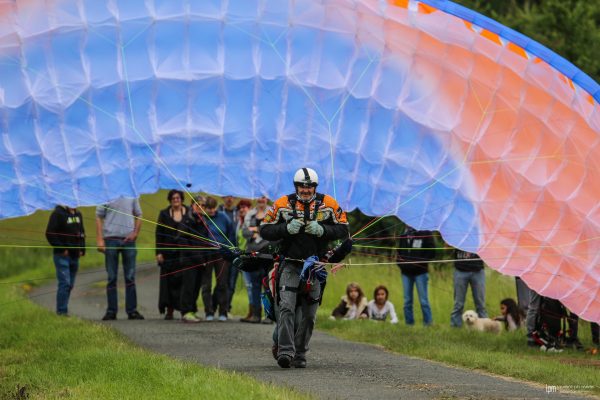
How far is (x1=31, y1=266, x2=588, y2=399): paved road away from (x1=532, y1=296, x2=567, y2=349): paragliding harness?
214 centimetres

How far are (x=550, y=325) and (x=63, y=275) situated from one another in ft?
23.2

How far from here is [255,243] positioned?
58.3ft

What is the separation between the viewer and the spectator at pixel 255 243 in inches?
690

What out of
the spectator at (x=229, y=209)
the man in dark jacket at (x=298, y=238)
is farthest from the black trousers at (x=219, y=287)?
the man in dark jacket at (x=298, y=238)

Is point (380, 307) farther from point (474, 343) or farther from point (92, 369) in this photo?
point (92, 369)

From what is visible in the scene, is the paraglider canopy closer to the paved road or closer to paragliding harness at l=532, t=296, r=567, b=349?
the paved road

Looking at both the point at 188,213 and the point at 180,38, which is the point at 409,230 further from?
the point at 180,38

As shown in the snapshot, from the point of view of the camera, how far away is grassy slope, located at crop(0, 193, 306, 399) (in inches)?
380

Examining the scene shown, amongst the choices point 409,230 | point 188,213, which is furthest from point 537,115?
point 188,213

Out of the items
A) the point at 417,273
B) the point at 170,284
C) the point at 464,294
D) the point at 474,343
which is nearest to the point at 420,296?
the point at 417,273

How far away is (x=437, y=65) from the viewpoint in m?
12.5

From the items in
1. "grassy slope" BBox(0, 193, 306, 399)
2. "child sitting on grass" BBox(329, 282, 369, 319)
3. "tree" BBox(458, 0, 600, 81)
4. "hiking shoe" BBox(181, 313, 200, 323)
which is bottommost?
"grassy slope" BBox(0, 193, 306, 399)

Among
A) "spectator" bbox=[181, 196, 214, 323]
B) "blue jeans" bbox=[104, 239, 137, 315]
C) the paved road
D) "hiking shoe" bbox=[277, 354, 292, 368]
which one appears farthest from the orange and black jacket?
"blue jeans" bbox=[104, 239, 137, 315]

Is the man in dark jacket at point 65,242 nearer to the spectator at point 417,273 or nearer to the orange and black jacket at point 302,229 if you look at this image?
the spectator at point 417,273
